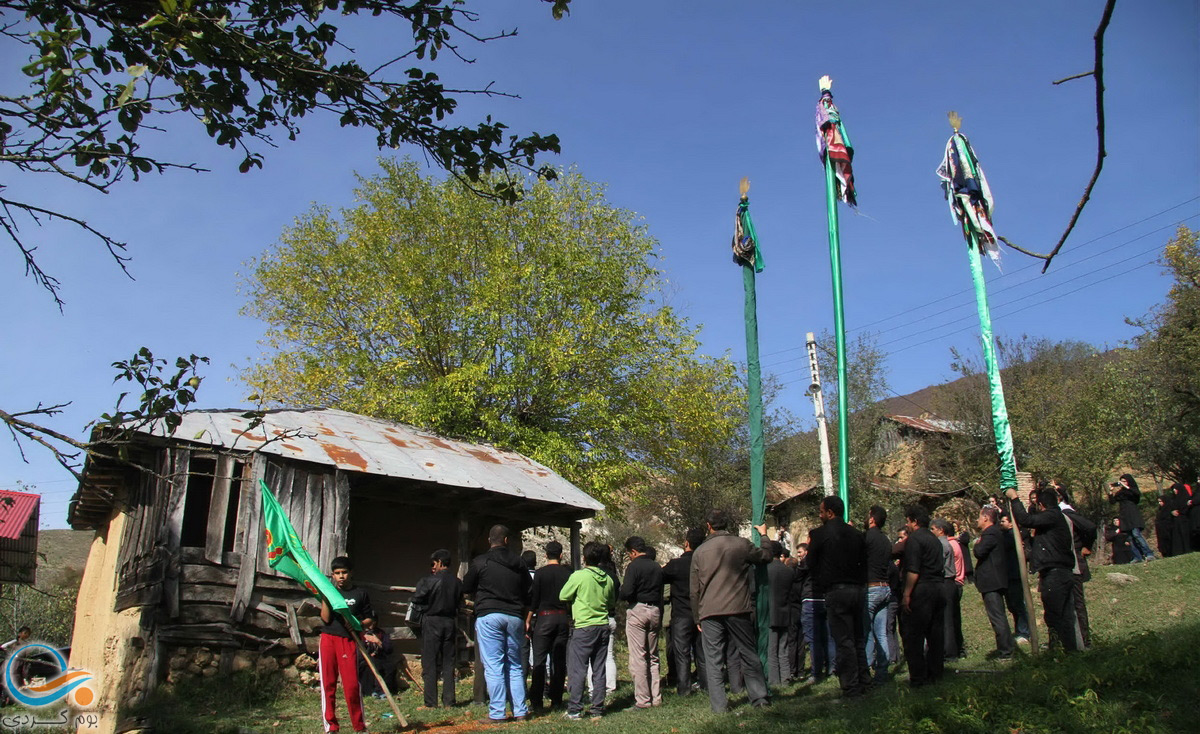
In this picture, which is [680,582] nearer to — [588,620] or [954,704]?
[588,620]

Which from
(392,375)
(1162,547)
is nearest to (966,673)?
(1162,547)

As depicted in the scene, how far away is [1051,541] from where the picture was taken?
7805mm

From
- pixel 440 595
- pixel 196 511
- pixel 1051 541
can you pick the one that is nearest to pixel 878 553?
pixel 1051 541

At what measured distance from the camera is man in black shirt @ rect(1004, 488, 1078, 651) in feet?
25.4

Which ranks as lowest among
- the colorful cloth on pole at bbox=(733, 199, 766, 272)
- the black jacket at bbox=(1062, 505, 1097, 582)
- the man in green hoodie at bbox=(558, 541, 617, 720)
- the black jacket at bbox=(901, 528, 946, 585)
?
the man in green hoodie at bbox=(558, 541, 617, 720)

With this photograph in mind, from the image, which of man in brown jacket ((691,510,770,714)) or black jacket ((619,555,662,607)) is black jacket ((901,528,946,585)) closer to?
man in brown jacket ((691,510,770,714))

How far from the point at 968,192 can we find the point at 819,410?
11524 millimetres

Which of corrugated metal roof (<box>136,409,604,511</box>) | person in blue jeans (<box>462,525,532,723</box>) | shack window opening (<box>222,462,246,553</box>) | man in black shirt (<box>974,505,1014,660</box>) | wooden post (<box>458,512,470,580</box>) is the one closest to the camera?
person in blue jeans (<box>462,525,532,723</box>)

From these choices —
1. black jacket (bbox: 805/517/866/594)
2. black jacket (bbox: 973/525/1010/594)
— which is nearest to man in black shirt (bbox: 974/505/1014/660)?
black jacket (bbox: 973/525/1010/594)

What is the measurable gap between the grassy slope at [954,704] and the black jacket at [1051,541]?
2.57 ft

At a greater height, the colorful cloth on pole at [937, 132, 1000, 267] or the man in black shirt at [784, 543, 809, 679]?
the colorful cloth on pole at [937, 132, 1000, 267]

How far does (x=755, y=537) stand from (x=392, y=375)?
14234 mm

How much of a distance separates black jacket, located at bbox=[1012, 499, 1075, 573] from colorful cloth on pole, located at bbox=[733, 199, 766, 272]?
14.7ft

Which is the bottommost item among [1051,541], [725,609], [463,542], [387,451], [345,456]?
[725,609]
